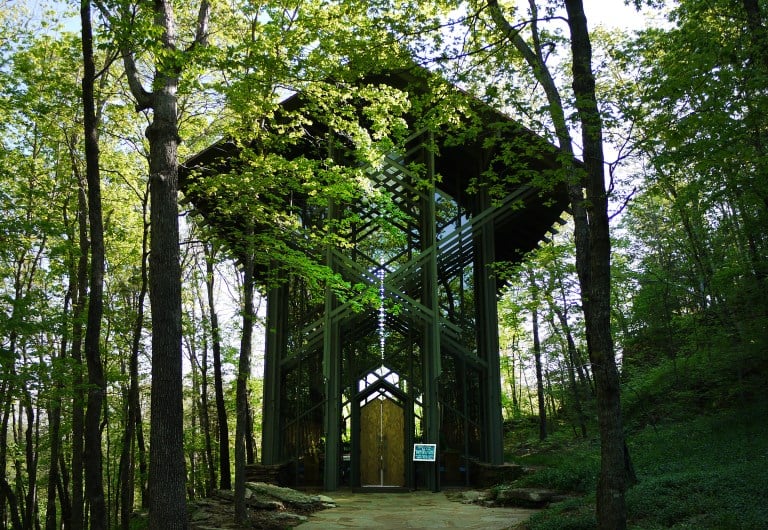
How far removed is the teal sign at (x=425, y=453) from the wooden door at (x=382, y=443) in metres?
2.99

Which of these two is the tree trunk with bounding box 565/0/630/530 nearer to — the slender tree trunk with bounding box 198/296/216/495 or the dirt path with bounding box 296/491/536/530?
the dirt path with bounding box 296/491/536/530

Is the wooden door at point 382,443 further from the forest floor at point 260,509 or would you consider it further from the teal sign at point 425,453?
the forest floor at point 260,509

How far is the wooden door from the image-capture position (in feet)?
48.5

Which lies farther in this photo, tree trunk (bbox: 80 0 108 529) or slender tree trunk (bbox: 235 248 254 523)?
slender tree trunk (bbox: 235 248 254 523)

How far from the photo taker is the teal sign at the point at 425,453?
11766mm

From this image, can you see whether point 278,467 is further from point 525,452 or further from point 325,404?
point 525,452

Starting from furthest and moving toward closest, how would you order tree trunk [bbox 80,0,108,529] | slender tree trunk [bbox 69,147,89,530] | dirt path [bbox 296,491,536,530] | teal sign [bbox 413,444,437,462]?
1. teal sign [bbox 413,444,437,462]
2. slender tree trunk [bbox 69,147,89,530]
3. dirt path [bbox 296,491,536,530]
4. tree trunk [bbox 80,0,108,529]

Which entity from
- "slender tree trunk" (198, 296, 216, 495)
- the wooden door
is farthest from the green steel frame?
"slender tree trunk" (198, 296, 216, 495)

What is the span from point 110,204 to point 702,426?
48.1ft

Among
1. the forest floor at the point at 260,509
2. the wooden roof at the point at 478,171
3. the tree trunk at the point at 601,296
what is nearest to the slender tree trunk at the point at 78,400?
the forest floor at the point at 260,509

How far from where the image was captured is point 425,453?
38.7 feet

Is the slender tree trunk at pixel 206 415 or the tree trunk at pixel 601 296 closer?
the tree trunk at pixel 601 296

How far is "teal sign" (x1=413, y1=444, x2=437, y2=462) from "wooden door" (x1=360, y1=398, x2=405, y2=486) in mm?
2987

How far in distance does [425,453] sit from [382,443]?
3269 mm
